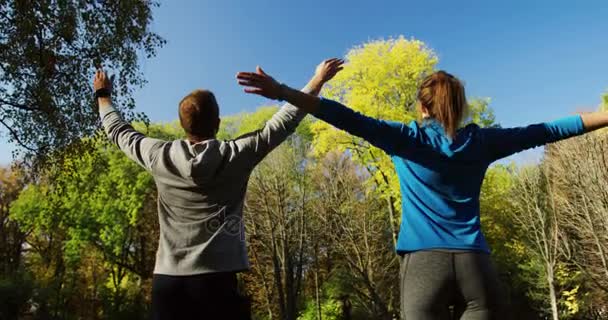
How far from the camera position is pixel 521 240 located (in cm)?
2686

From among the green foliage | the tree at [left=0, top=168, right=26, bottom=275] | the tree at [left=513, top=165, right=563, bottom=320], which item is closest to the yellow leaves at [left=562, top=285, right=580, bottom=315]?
the tree at [left=513, top=165, right=563, bottom=320]

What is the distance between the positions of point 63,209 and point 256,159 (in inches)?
1114

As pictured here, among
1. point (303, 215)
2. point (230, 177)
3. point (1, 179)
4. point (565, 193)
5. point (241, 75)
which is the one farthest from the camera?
point (1, 179)

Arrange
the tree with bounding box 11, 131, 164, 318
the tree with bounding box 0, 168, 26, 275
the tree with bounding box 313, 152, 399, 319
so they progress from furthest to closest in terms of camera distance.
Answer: the tree with bounding box 0, 168, 26, 275 < the tree with bounding box 11, 131, 164, 318 < the tree with bounding box 313, 152, 399, 319

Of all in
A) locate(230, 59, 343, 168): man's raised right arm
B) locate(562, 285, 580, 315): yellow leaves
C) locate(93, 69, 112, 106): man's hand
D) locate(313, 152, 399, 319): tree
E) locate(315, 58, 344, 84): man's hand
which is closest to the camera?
locate(230, 59, 343, 168): man's raised right arm

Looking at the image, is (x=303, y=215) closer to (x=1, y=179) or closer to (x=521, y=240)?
(x=521, y=240)

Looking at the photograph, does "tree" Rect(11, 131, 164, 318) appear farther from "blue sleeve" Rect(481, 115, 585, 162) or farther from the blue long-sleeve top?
"blue sleeve" Rect(481, 115, 585, 162)

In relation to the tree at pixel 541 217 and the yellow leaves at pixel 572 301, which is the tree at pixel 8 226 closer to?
the tree at pixel 541 217

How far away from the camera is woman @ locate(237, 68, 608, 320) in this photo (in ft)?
6.77

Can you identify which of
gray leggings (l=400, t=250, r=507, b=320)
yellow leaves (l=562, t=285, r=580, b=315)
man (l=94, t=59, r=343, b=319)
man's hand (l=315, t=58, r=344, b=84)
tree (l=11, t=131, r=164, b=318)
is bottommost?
yellow leaves (l=562, t=285, r=580, b=315)

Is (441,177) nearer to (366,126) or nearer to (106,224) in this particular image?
(366,126)

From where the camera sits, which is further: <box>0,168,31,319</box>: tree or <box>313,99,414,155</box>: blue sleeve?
<box>0,168,31,319</box>: tree

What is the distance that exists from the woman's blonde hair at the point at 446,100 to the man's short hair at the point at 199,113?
1.16 metres

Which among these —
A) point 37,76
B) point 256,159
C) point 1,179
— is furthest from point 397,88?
point 1,179
